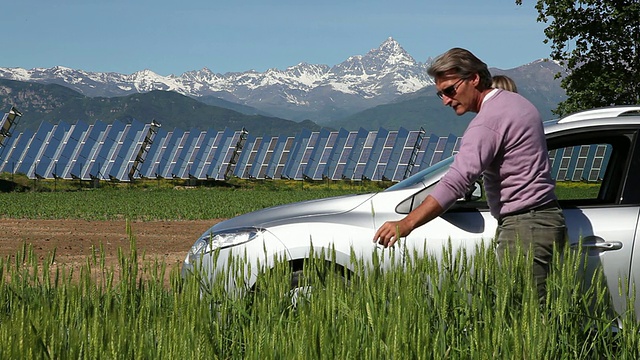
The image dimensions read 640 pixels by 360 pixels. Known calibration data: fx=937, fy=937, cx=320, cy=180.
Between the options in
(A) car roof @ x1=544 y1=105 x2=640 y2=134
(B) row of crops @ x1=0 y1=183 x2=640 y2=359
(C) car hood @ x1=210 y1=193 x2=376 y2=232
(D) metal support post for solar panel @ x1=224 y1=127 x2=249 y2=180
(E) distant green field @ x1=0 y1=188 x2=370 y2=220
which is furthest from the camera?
(D) metal support post for solar panel @ x1=224 y1=127 x2=249 y2=180

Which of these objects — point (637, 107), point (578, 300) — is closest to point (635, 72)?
point (637, 107)

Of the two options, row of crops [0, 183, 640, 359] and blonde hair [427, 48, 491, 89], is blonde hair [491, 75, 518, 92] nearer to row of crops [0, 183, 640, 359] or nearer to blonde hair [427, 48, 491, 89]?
blonde hair [427, 48, 491, 89]

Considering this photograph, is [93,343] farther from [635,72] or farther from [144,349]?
[635,72]

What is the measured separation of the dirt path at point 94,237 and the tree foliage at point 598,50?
19658 millimetres

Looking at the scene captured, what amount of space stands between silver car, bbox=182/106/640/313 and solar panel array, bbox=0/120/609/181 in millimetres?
49737

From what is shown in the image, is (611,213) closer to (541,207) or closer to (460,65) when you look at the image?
(541,207)

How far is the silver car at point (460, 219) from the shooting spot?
5.93 m

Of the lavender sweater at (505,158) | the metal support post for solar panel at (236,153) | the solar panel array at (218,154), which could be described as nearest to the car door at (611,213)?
the lavender sweater at (505,158)

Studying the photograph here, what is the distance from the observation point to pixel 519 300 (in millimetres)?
4504

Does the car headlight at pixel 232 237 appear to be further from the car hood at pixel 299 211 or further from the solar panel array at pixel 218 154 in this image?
the solar panel array at pixel 218 154

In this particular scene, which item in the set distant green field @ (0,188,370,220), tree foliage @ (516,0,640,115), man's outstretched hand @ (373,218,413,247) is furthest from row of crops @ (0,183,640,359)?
tree foliage @ (516,0,640,115)

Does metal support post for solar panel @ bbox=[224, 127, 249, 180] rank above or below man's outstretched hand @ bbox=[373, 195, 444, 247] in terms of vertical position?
above

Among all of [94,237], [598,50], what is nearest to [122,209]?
[94,237]

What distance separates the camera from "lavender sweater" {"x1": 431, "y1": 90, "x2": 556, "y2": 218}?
195 inches
